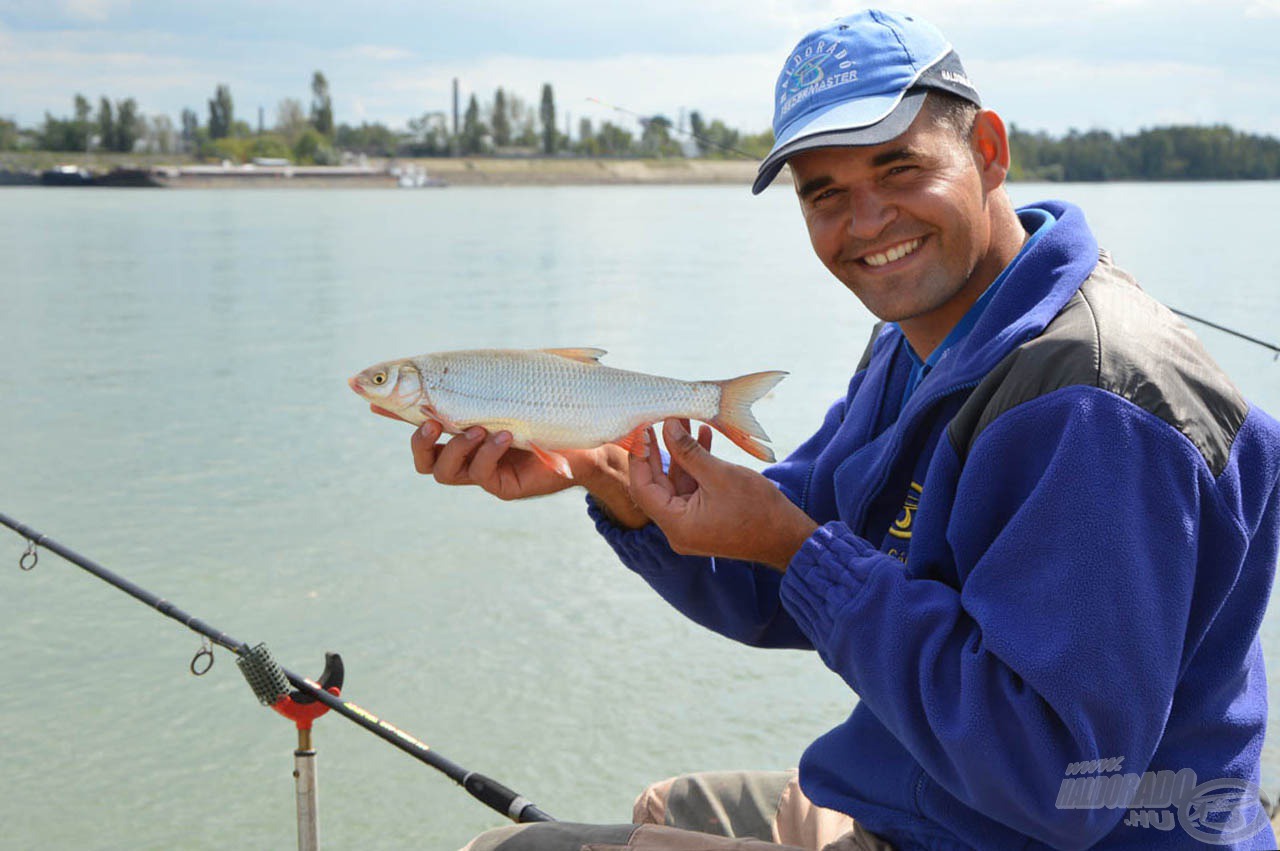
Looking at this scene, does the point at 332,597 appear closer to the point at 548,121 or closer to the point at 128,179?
the point at 128,179

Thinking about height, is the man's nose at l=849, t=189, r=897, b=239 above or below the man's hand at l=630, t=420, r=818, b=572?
above

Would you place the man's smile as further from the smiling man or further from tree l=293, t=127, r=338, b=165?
tree l=293, t=127, r=338, b=165

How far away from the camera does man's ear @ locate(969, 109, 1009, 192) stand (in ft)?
6.50

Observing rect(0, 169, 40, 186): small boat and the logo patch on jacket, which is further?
rect(0, 169, 40, 186): small boat

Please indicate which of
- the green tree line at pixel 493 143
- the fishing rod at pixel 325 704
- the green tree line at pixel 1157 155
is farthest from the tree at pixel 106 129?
the fishing rod at pixel 325 704

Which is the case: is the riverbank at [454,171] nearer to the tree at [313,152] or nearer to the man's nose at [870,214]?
the tree at [313,152]

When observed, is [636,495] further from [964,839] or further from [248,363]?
[248,363]

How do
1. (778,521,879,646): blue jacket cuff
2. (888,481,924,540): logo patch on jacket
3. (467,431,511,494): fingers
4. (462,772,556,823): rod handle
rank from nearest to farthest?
(778,521,879,646): blue jacket cuff
(888,481,924,540): logo patch on jacket
(467,431,511,494): fingers
(462,772,556,823): rod handle

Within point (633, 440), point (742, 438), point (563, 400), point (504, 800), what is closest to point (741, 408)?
point (742, 438)

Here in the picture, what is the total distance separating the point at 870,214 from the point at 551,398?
701 millimetres

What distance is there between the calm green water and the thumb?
97.1 inches

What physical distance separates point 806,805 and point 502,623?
12.0ft

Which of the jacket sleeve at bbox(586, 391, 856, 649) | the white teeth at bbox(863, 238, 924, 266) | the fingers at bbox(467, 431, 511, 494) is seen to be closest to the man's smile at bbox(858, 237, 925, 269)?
the white teeth at bbox(863, 238, 924, 266)

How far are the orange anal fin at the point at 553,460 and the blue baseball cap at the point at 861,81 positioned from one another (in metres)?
0.67
